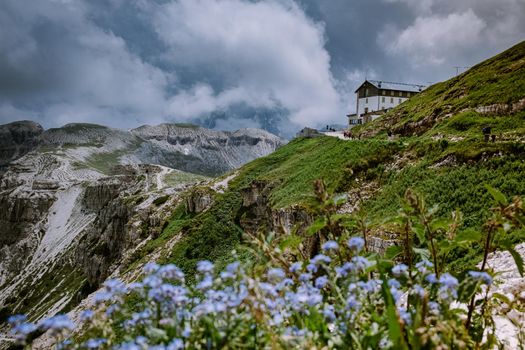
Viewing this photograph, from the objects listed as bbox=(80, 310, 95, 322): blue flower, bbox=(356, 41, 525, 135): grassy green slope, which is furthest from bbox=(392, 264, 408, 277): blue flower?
bbox=(356, 41, 525, 135): grassy green slope

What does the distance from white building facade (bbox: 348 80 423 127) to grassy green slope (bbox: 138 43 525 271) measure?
46.5 metres

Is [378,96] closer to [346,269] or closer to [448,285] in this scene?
[346,269]

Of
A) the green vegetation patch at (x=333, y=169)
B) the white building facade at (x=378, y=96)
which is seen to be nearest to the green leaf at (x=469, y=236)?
the green vegetation patch at (x=333, y=169)

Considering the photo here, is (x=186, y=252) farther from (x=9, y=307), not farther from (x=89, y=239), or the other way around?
(x=9, y=307)

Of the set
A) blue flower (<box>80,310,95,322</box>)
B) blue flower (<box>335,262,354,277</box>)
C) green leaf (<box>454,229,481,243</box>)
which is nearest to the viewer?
blue flower (<box>80,310,95,322</box>)

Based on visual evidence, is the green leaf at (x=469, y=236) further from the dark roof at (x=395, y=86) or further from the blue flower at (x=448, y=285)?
the dark roof at (x=395, y=86)

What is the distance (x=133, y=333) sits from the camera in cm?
387

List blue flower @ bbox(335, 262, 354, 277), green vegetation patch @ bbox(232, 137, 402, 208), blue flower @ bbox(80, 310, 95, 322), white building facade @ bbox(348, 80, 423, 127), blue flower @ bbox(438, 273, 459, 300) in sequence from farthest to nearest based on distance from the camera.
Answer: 1. white building facade @ bbox(348, 80, 423, 127)
2. green vegetation patch @ bbox(232, 137, 402, 208)
3. blue flower @ bbox(335, 262, 354, 277)
4. blue flower @ bbox(80, 310, 95, 322)
5. blue flower @ bbox(438, 273, 459, 300)

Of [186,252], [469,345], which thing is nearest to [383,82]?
[186,252]

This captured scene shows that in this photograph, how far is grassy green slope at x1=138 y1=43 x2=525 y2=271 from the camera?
18.6m

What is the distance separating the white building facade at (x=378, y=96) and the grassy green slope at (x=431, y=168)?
1831 inches

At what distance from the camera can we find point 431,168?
2456cm

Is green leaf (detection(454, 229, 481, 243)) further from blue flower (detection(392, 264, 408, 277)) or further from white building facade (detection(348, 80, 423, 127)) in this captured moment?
white building facade (detection(348, 80, 423, 127))

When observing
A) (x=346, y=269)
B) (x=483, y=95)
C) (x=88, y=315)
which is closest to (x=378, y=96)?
(x=483, y=95)
